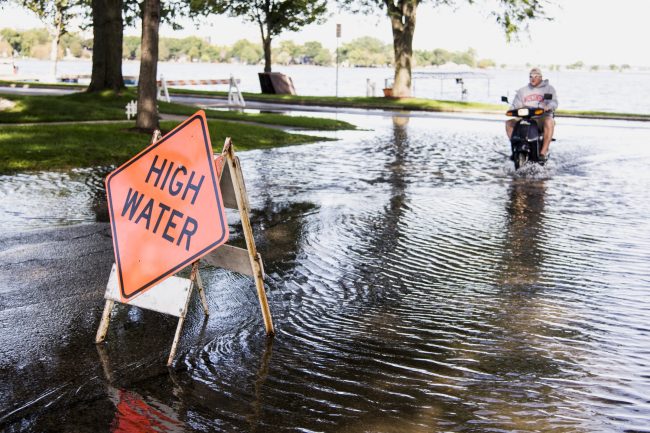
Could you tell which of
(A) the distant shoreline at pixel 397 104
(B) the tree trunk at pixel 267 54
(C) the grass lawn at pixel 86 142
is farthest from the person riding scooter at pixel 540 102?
(B) the tree trunk at pixel 267 54

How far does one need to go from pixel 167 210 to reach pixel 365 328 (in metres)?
1.57

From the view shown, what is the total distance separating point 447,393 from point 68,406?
203 centimetres

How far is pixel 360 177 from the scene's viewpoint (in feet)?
45.6

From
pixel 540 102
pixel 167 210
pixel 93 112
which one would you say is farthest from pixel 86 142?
pixel 167 210

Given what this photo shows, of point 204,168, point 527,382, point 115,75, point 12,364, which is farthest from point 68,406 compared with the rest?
point 115,75

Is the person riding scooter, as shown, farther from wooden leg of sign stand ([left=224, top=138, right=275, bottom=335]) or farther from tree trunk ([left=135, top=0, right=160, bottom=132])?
wooden leg of sign stand ([left=224, top=138, right=275, bottom=335])

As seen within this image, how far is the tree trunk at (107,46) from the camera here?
28.3 meters

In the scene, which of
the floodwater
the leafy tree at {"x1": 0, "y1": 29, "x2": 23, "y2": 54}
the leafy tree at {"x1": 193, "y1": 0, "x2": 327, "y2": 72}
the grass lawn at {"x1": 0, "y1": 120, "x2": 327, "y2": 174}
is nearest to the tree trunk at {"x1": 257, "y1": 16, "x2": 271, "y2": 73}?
the leafy tree at {"x1": 193, "y1": 0, "x2": 327, "y2": 72}

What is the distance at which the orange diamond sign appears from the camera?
212 inches

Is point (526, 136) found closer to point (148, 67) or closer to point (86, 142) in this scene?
point (148, 67)

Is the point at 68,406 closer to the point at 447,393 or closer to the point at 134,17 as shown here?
the point at 447,393

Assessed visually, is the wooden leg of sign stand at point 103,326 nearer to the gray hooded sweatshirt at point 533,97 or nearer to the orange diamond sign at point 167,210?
the orange diamond sign at point 167,210

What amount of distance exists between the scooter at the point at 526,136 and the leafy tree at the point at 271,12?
33.3 meters

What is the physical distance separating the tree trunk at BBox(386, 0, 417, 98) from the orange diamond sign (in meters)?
35.4
